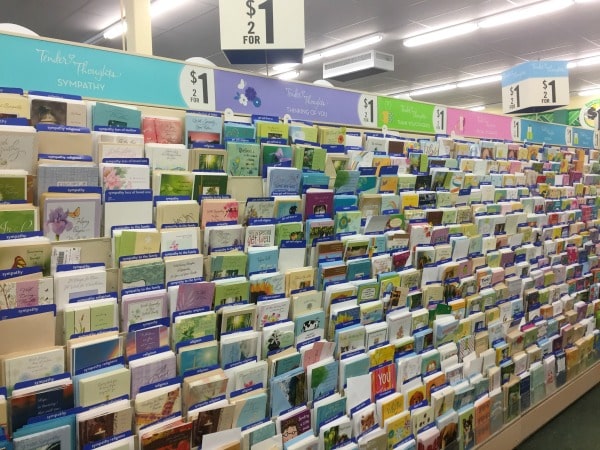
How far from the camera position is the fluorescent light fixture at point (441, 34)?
6.88m

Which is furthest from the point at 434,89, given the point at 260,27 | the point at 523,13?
the point at 260,27

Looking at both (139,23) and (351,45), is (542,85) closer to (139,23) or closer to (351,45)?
(139,23)

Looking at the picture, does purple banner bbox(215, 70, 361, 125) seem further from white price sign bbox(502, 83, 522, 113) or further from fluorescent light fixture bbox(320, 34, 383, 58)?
fluorescent light fixture bbox(320, 34, 383, 58)

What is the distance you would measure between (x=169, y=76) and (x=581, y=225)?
3.73 metres

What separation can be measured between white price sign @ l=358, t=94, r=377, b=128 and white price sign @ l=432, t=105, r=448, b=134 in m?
0.58

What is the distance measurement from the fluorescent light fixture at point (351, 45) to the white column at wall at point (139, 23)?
4360 millimetres

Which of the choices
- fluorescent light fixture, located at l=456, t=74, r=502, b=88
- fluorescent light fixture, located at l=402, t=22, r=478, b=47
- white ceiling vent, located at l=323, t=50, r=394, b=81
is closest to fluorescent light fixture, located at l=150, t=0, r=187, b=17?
white ceiling vent, located at l=323, t=50, r=394, b=81

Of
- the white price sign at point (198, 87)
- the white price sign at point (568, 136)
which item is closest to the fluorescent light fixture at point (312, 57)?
the white price sign at point (568, 136)

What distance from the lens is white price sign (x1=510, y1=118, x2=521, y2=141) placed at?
3.68 metres

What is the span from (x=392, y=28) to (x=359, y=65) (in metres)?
1.05

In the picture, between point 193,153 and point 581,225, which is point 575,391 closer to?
point 581,225

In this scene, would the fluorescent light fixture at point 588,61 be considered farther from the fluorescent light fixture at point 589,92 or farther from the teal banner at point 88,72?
the teal banner at point 88,72

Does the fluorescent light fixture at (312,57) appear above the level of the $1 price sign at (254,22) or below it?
above

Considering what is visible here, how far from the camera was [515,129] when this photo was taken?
146 inches
